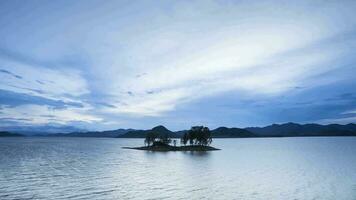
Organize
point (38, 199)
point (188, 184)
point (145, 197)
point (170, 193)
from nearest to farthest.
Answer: point (38, 199)
point (145, 197)
point (170, 193)
point (188, 184)

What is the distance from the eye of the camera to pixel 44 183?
53.9m

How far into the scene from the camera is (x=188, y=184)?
55.6 metres

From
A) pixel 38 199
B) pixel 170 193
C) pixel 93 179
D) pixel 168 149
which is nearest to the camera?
pixel 38 199

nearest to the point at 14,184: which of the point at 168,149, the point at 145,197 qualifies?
the point at 145,197

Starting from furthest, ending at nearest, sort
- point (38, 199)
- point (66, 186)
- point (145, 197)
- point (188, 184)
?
point (188, 184)
point (66, 186)
point (145, 197)
point (38, 199)

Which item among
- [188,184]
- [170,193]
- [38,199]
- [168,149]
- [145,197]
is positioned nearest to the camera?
[38,199]

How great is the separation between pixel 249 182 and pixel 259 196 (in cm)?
1351

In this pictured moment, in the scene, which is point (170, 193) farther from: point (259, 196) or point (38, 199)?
point (38, 199)

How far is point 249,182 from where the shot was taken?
194ft

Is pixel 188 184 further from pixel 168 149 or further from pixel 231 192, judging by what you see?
pixel 168 149

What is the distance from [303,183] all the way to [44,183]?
151ft

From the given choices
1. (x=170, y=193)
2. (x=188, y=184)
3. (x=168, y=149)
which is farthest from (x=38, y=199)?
(x=168, y=149)

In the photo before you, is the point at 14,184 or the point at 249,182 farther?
the point at 249,182

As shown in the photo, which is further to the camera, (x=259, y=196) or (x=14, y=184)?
(x=14, y=184)
